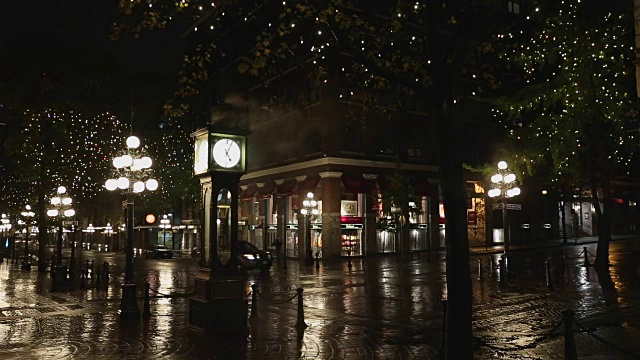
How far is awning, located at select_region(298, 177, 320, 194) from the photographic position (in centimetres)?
4216

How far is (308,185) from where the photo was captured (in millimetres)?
42781

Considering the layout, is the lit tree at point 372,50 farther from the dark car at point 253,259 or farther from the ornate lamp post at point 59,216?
the dark car at point 253,259

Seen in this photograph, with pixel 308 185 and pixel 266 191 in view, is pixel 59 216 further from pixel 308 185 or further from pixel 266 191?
pixel 266 191

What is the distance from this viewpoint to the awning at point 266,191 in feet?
159

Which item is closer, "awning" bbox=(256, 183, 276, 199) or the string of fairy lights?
the string of fairy lights

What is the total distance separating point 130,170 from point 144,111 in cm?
2900

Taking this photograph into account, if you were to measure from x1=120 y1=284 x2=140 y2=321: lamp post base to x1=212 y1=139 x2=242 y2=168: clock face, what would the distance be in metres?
4.57

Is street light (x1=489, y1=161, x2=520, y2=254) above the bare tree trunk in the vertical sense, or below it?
above

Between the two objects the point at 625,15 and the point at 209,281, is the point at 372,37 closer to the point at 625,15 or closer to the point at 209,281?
the point at 209,281

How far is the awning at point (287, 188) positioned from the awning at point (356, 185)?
4744 mm

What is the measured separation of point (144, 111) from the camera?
43.6 metres

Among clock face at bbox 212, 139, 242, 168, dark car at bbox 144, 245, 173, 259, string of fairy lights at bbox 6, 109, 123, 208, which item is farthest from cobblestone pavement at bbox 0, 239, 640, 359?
dark car at bbox 144, 245, 173, 259

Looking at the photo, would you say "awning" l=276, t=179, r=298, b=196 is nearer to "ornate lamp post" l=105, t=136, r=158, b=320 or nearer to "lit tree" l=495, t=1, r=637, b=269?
"lit tree" l=495, t=1, r=637, b=269

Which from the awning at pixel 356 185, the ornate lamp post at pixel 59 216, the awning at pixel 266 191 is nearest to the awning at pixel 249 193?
the awning at pixel 266 191
